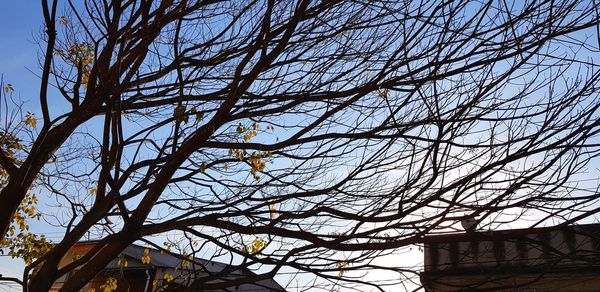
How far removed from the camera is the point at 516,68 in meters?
4.06

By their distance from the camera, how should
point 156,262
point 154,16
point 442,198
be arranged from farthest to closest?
1. point 156,262
2. point 154,16
3. point 442,198

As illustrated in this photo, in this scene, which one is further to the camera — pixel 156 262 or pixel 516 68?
pixel 156 262

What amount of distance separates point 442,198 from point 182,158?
2.13 meters

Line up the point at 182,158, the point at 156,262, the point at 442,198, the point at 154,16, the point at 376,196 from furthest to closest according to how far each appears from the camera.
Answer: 1. the point at 156,262
2. the point at 154,16
3. the point at 376,196
4. the point at 182,158
5. the point at 442,198

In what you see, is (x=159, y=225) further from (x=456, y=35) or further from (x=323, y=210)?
(x=456, y=35)

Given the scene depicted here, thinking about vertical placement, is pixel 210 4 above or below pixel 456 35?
above

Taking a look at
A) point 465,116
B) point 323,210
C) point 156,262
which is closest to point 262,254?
point 323,210

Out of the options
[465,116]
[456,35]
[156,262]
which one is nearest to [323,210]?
[465,116]

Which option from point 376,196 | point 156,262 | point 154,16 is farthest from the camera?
point 156,262

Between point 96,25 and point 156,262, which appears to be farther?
point 156,262

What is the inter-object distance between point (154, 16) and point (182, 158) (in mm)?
1775

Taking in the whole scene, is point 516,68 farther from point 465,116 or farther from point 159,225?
point 159,225

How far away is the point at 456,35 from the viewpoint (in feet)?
13.9

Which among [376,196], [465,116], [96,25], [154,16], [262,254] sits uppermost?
[154,16]
